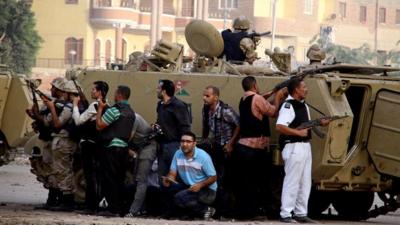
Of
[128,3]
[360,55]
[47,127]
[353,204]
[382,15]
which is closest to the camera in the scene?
[47,127]

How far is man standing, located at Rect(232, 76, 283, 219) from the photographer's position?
1755cm

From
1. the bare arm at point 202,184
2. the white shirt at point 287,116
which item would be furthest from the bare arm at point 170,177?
Answer: the white shirt at point 287,116

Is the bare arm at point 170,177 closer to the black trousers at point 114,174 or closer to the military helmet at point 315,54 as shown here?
the black trousers at point 114,174

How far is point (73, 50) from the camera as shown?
86250 mm

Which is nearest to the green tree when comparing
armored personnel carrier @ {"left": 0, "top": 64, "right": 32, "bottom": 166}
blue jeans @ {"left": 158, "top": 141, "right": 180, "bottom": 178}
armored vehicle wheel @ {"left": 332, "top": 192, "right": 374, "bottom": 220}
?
A: armored personnel carrier @ {"left": 0, "top": 64, "right": 32, "bottom": 166}

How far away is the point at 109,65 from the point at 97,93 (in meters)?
2.63

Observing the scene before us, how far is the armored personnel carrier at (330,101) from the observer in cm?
1769

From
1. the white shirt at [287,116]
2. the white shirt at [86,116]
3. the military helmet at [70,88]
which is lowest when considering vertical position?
the white shirt at [86,116]

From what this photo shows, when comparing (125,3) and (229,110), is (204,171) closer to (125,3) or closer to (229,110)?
(229,110)

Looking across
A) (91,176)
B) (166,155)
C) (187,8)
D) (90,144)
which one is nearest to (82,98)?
(90,144)

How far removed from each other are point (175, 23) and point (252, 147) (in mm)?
Answer: 73585

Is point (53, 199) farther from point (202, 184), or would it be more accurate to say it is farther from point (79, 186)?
point (202, 184)

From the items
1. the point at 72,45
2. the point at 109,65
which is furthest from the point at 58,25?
the point at 109,65

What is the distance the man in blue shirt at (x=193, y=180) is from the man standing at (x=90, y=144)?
121cm
